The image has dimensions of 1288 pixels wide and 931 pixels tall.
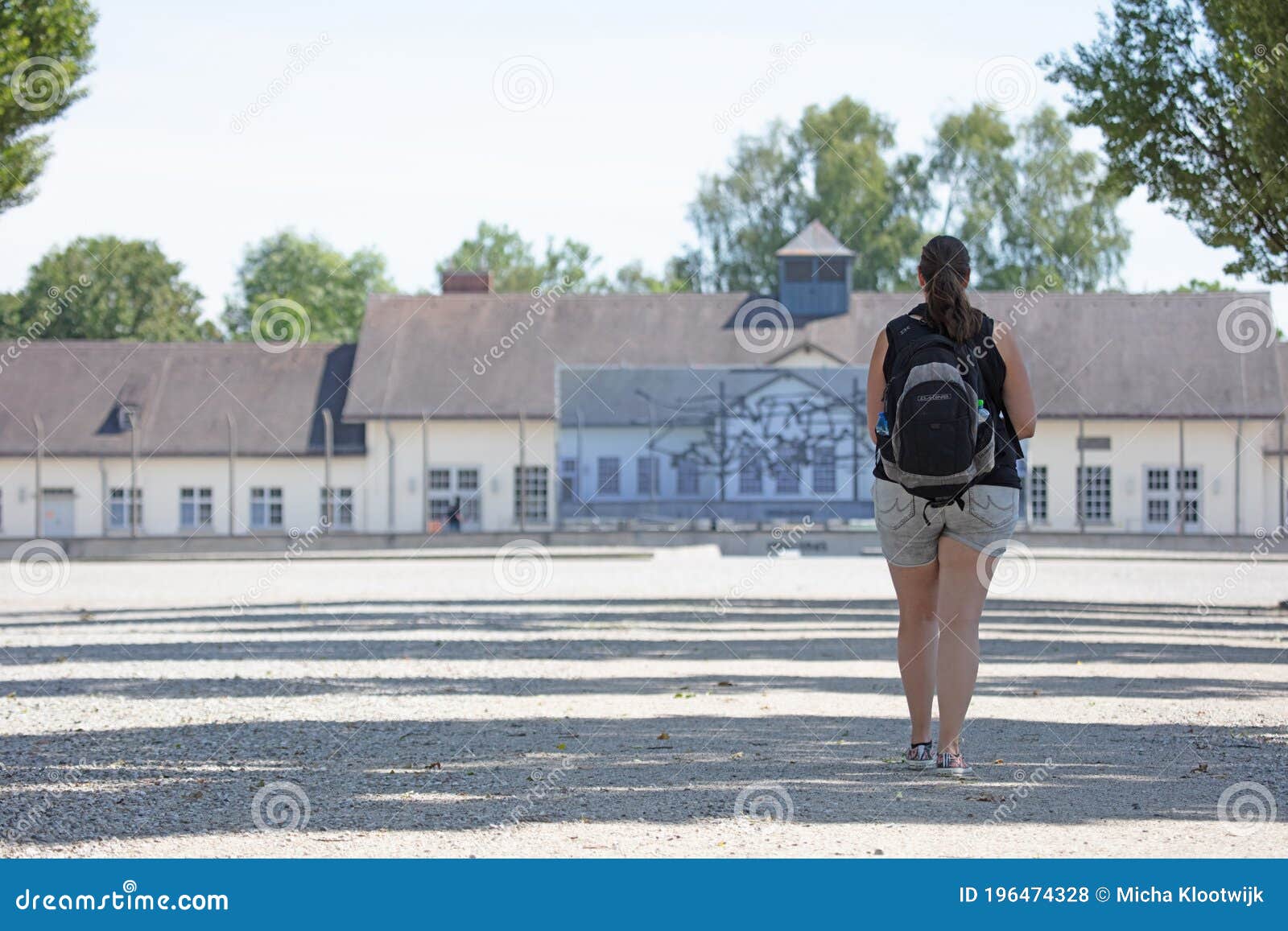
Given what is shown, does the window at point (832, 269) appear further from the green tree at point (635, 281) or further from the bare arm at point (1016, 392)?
the bare arm at point (1016, 392)

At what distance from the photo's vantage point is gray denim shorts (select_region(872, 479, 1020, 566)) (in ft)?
23.2

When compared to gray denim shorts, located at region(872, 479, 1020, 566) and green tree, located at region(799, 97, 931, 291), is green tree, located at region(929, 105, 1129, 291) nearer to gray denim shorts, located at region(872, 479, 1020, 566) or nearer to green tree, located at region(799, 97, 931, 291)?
green tree, located at region(799, 97, 931, 291)

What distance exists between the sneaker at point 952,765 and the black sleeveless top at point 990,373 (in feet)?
3.94

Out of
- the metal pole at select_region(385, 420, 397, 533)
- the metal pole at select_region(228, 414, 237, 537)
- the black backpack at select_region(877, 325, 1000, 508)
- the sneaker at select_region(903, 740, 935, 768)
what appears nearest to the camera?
the black backpack at select_region(877, 325, 1000, 508)

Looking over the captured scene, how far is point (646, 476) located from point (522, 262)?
119ft

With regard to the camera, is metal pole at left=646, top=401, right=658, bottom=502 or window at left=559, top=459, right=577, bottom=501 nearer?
window at left=559, top=459, right=577, bottom=501

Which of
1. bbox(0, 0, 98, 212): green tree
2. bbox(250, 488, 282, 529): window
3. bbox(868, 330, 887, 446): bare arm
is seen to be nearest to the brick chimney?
bbox(250, 488, 282, 529): window

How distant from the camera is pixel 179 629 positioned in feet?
57.6

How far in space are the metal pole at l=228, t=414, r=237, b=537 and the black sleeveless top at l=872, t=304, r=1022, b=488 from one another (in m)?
43.5

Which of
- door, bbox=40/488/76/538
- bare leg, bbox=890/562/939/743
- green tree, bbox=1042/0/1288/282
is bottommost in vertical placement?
door, bbox=40/488/76/538

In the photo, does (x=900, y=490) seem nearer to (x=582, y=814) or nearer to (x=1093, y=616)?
(x=582, y=814)

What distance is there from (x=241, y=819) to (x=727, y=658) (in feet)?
25.4

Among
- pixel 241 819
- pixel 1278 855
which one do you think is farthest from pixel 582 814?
pixel 1278 855

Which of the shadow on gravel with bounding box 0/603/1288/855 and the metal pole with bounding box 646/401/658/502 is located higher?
the metal pole with bounding box 646/401/658/502
